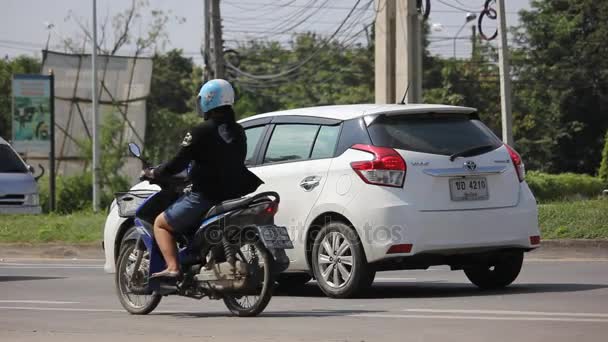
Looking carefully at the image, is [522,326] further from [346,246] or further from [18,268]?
[18,268]

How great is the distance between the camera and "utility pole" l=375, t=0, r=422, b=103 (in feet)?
85.1

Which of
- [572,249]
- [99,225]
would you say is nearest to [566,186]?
[99,225]

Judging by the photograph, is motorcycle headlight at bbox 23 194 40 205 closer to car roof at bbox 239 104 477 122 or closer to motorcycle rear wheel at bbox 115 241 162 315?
car roof at bbox 239 104 477 122

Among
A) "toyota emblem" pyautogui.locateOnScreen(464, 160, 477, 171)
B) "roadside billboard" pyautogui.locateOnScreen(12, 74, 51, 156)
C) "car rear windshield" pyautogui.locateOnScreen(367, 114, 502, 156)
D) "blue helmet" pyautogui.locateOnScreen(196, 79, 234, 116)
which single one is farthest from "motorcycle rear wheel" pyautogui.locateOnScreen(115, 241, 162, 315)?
"roadside billboard" pyautogui.locateOnScreen(12, 74, 51, 156)

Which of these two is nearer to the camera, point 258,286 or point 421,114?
point 258,286

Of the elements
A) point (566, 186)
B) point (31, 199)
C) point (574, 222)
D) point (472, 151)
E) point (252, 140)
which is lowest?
point (566, 186)

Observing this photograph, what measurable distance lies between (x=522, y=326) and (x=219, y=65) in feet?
118

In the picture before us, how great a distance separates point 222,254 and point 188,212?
40 cm

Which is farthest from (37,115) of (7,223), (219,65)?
(7,223)

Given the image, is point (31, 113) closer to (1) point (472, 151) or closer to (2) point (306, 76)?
(1) point (472, 151)

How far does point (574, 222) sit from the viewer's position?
718 inches

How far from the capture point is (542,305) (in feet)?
34.7

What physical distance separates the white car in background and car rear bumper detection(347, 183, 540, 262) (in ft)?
45.0

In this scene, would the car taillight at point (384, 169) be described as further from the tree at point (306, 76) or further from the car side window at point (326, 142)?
the tree at point (306, 76)
